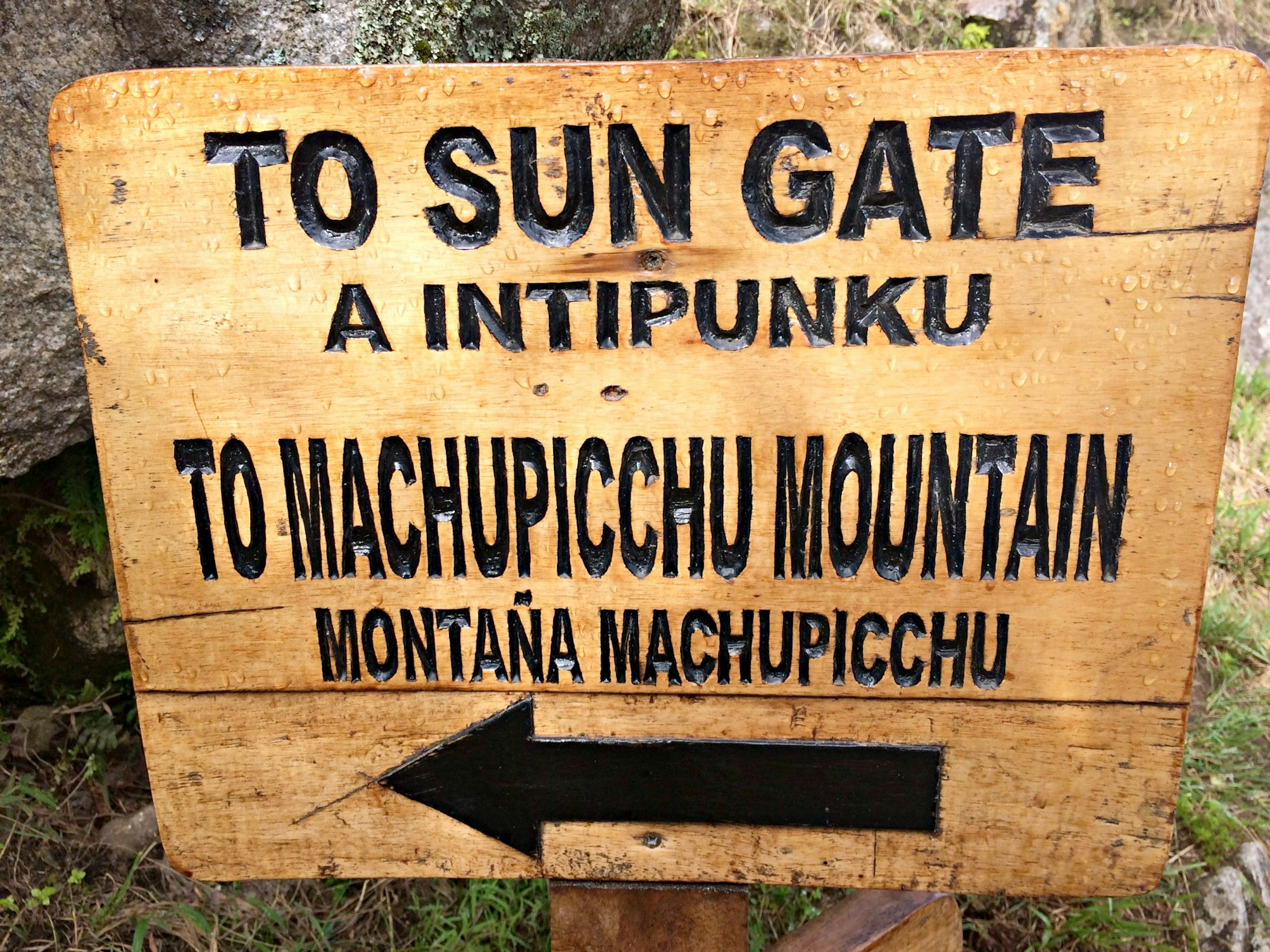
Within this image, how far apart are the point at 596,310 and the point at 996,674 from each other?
2.47 feet

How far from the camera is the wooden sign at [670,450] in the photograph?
113 centimetres

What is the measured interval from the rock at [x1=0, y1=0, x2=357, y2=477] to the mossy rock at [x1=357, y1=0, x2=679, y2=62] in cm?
6

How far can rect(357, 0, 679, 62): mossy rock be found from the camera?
1.47 meters

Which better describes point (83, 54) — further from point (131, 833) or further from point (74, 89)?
point (131, 833)

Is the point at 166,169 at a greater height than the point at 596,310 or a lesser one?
greater

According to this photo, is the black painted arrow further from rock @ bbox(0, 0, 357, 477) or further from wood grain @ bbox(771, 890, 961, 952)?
rock @ bbox(0, 0, 357, 477)

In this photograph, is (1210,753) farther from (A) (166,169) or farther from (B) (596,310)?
(A) (166,169)

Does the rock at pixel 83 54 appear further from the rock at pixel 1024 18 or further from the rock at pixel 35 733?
the rock at pixel 1024 18

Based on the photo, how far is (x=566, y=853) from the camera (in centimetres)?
136

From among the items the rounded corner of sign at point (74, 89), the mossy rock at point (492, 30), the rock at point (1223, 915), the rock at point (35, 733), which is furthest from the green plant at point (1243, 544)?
the rock at point (35, 733)

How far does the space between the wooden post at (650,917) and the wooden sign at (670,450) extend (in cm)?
5

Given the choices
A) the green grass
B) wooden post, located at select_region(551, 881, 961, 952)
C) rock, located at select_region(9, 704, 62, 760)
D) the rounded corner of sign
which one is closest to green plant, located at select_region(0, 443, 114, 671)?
rock, located at select_region(9, 704, 62, 760)

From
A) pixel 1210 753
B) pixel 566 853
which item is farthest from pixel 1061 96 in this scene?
pixel 1210 753

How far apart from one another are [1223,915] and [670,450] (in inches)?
66.4
